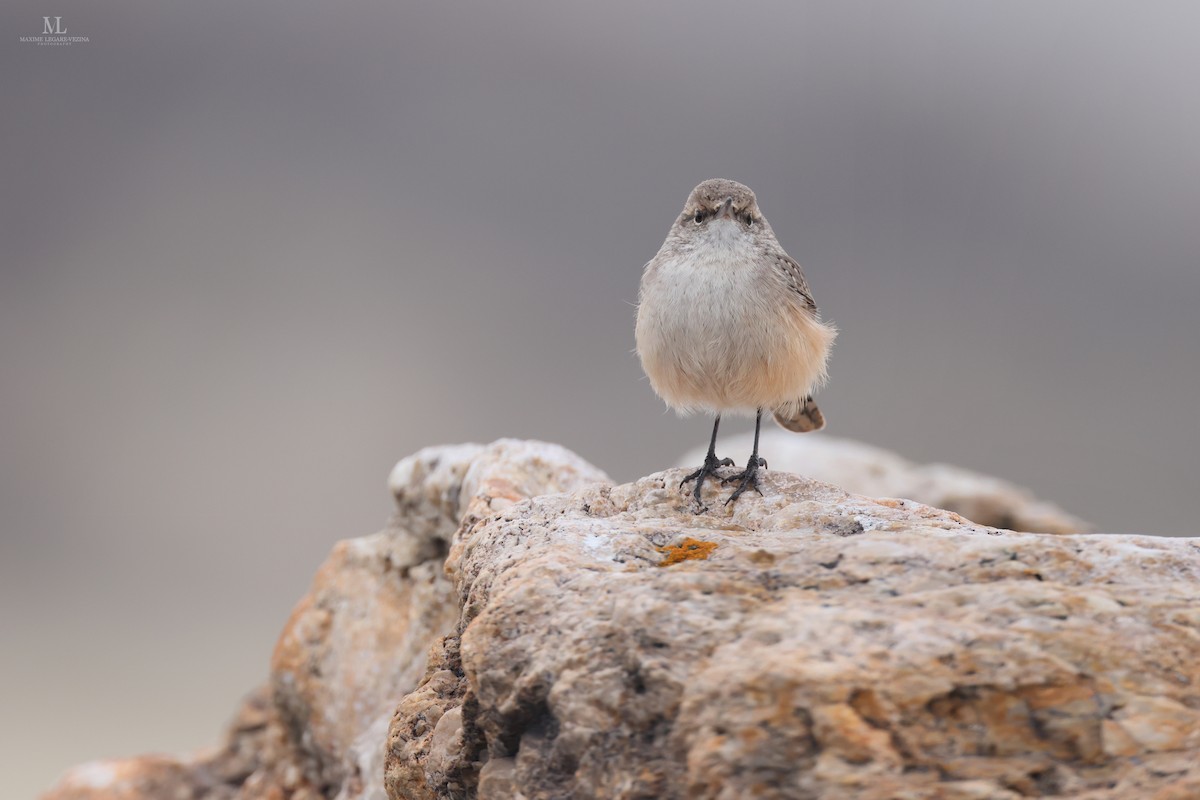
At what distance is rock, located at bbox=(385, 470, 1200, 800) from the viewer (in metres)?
2.21

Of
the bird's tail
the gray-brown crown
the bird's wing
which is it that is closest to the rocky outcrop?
the bird's wing

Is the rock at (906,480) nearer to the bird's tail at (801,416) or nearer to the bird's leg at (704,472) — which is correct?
the bird's tail at (801,416)

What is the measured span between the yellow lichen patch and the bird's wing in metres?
1.61

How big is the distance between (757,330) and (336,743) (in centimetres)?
289

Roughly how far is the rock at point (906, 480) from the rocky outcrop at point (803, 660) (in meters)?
4.91

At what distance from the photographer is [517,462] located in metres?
4.68

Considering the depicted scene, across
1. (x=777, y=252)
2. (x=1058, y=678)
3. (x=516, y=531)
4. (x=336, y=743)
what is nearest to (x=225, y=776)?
(x=336, y=743)

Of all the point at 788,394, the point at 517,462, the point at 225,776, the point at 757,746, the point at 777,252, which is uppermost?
the point at 777,252

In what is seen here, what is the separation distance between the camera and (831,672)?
A: 2.25 metres

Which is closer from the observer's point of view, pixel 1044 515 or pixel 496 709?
pixel 496 709

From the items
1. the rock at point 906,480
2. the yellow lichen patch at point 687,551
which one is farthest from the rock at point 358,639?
the rock at point 906,480

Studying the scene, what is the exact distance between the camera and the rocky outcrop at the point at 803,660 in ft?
7.27

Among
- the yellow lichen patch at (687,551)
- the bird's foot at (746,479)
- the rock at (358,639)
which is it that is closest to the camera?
the yellow lichen patch at (687,551)

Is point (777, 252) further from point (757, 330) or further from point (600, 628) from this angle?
point (600, 628)
